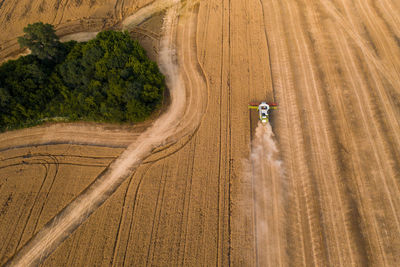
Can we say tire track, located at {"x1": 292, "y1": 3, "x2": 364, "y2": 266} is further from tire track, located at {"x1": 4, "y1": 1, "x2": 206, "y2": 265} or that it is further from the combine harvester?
tire track, located at {"x1": 4, "y1": 1, "x2": 206, "y2": 265}

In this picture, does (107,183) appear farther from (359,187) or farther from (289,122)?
(359,187)

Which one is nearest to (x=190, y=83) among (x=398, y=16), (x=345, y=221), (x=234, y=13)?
(x=234, y=13)

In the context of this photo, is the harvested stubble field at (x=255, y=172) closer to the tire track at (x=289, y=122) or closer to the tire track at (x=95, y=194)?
the tire track at (x=289, y=122)

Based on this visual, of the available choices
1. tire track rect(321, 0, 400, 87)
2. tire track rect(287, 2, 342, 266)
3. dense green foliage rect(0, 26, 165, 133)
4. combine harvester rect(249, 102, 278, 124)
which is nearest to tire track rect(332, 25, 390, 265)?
tire track rect(287, 2, 342, 266)

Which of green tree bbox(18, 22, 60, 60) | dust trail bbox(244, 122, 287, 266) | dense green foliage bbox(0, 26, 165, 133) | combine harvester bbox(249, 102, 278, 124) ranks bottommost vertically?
dust trail bbox(244, 122, 287, 266)

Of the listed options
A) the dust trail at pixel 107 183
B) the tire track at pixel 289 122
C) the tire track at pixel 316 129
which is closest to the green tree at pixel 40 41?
the dust trail at pixel 107 183
